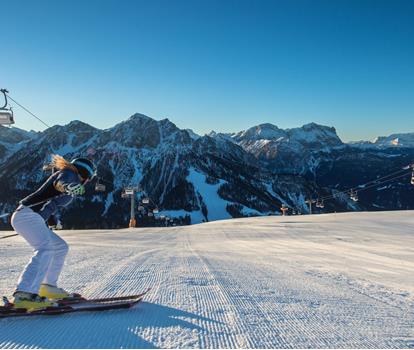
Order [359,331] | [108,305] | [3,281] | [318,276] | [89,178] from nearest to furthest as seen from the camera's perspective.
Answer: [359,331], [108,305], [89,178], [3,281], [318,276]

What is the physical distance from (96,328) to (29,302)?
1134 mm

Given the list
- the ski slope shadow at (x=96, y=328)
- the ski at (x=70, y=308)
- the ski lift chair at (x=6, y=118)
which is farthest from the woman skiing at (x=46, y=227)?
the ski lift chair at (x=6, y=118)

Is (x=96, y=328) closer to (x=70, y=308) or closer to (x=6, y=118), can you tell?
(x=70, y=308)

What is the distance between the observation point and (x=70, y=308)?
4.55 m

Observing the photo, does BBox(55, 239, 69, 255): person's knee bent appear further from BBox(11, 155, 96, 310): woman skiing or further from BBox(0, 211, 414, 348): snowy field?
BBox(0, 211, 414, 348): snowy field

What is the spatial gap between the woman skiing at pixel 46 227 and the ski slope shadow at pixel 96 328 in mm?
545

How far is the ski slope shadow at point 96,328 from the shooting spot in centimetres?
350

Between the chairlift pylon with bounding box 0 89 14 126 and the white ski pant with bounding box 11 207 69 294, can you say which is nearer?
the white ski pant with bounding box 11 207 69 294

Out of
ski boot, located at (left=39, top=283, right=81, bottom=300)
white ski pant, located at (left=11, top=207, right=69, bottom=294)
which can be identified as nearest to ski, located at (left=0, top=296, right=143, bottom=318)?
white ski pant, located at (left=11, top=207, right=69, bottom=294)

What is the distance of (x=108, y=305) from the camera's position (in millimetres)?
4695

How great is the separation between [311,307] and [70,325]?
111 inches

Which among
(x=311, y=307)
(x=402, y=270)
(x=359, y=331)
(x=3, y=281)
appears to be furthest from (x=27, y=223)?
(x=402, y=270)

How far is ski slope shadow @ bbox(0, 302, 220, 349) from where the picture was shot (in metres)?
3.50

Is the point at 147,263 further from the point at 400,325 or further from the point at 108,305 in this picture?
the point at 400,325
